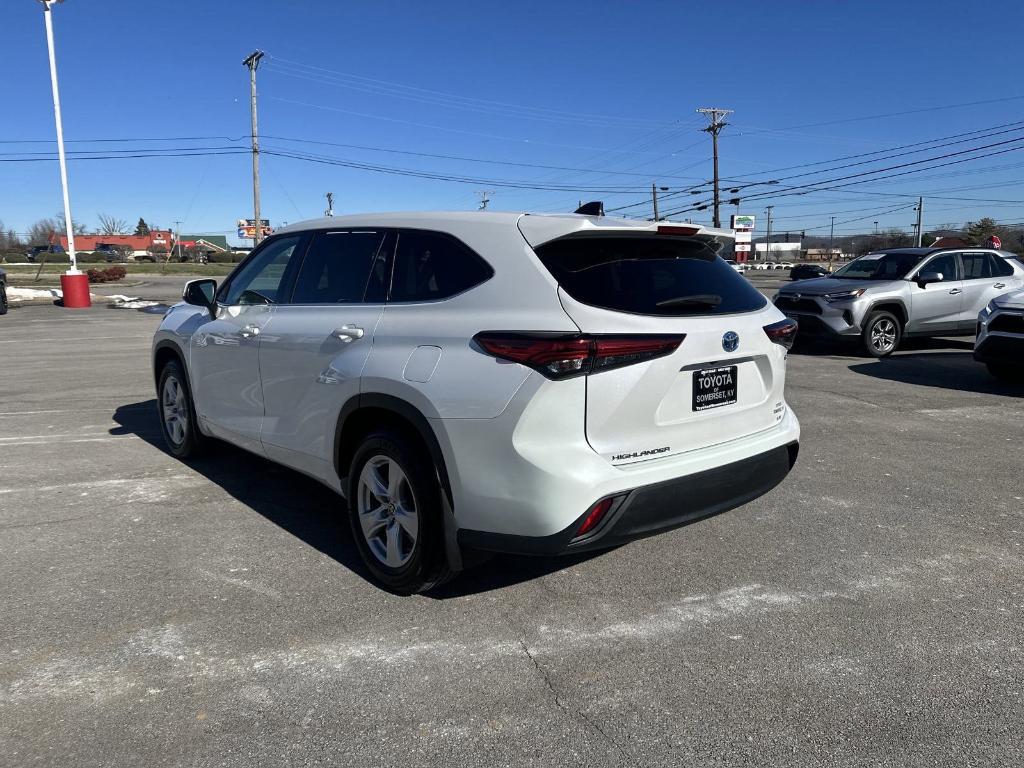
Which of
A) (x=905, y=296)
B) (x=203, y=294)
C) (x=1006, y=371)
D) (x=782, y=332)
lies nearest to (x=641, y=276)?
(x=782, y=332)

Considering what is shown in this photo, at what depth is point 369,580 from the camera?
378 centimetres

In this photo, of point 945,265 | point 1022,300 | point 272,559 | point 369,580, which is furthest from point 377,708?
point 945,265

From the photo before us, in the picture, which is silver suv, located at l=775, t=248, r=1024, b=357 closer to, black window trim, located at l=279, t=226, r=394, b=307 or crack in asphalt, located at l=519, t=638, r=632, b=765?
black window trim, located at l=279, t=226, r=394, b=307

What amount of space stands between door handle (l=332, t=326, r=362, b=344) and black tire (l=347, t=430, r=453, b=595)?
515mm

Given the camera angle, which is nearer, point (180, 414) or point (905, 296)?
point (180, 414)

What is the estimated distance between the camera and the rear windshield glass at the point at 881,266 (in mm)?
12330

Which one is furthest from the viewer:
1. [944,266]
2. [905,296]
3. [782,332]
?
[944,266]

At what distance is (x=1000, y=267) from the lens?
12609mm

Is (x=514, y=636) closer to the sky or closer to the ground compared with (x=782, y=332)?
closer to the ground

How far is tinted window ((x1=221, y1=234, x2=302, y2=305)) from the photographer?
15.1ft

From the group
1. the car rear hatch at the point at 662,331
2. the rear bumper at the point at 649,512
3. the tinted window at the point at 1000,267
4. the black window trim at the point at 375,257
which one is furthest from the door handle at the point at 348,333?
the tinted window at the point at 1000,267

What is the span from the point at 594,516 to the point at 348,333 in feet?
5.16

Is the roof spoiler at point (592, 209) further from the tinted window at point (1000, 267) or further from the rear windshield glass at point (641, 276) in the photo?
the tinted window at point (1000, 267)

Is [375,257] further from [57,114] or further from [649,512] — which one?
[57,114]
